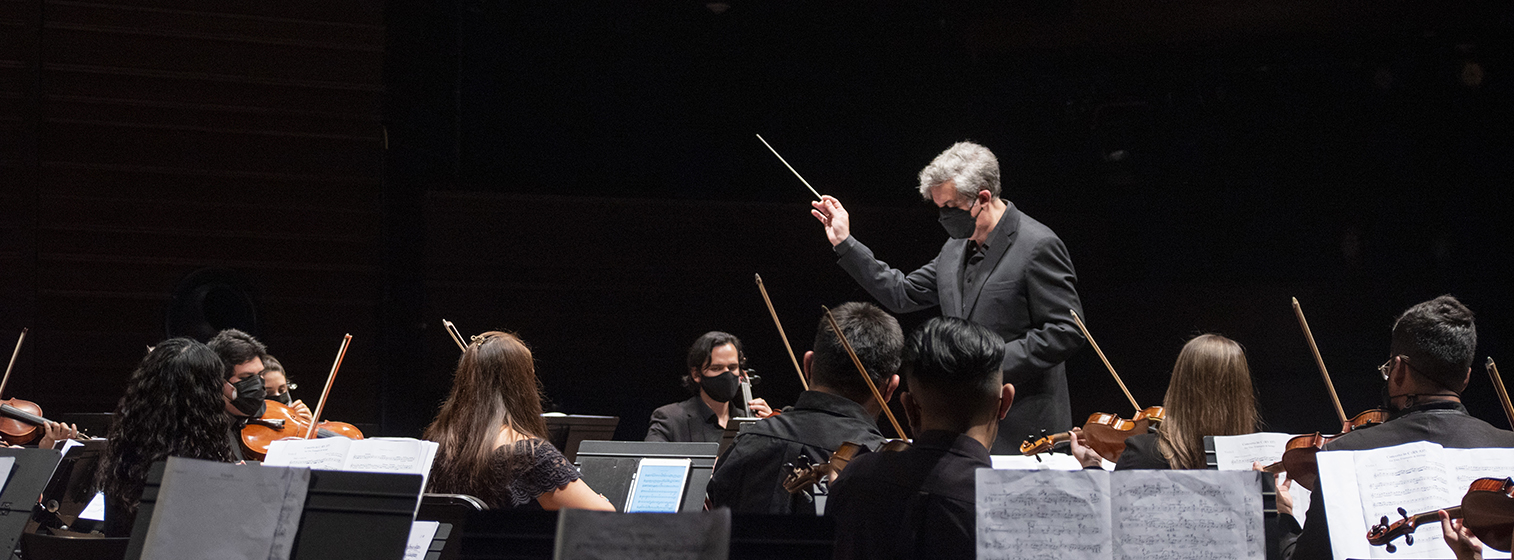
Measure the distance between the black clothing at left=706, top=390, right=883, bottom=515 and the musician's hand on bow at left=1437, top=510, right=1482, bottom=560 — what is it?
1.05 m

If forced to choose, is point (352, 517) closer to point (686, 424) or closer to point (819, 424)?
point (819, 424)

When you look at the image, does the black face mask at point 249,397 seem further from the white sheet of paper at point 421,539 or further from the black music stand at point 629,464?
the white sheet of paper at point 421,539

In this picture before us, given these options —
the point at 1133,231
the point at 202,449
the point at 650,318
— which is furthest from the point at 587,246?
the point at 202,449

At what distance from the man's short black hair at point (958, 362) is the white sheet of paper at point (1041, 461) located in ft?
3.24

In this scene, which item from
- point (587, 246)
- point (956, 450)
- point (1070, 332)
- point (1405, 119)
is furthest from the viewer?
point (1405, 119)

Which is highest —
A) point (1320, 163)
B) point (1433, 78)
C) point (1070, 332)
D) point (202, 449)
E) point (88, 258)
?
point (1433, 78)

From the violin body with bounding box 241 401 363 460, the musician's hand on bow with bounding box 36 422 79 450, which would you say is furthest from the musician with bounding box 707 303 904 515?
the musician's hand on bow with bounding box 36 422 79 450

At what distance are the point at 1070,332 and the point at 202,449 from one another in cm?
212

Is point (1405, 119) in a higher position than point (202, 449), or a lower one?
higher

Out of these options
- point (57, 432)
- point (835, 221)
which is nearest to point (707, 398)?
point (835, 221)

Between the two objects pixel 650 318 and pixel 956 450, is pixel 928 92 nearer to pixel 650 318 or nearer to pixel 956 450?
pixel 650 318

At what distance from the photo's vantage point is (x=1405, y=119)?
23.6 feet

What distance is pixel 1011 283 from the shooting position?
10.5ft

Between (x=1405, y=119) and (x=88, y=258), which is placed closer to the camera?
(x=88, y=258)
